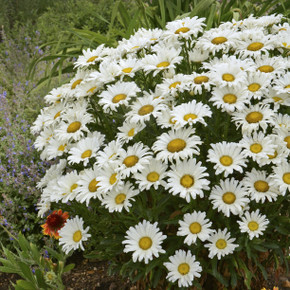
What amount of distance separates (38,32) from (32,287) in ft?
14.0

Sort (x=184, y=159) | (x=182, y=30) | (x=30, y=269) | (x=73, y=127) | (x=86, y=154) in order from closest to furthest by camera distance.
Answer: (x=184, y=159), (x=86, y=154), (x=73, y=127), (x=182, y=30), (x=30, y=269)

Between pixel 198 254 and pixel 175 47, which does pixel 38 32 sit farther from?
pixel 198 254

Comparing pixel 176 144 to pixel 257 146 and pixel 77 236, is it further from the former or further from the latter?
pixel 77 236

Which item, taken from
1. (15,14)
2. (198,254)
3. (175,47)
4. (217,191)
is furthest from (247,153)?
(15,14)

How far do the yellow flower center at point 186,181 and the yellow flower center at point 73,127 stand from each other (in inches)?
23.6

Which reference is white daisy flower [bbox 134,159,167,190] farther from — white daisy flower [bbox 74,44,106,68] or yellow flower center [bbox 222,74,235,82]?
white daisy flower [bbox 74,44,106,68]

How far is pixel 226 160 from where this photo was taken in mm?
1712

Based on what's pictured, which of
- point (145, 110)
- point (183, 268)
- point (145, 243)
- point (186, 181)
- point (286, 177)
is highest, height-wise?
point (145, 110)

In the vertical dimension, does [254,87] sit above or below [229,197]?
above

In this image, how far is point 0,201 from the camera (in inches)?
130

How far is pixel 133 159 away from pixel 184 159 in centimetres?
22

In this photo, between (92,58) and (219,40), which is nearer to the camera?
(219,40)

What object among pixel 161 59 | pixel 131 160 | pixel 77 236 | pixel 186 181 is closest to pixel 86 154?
pixel 131 160

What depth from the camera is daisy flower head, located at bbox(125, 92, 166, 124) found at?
69.9 inches
